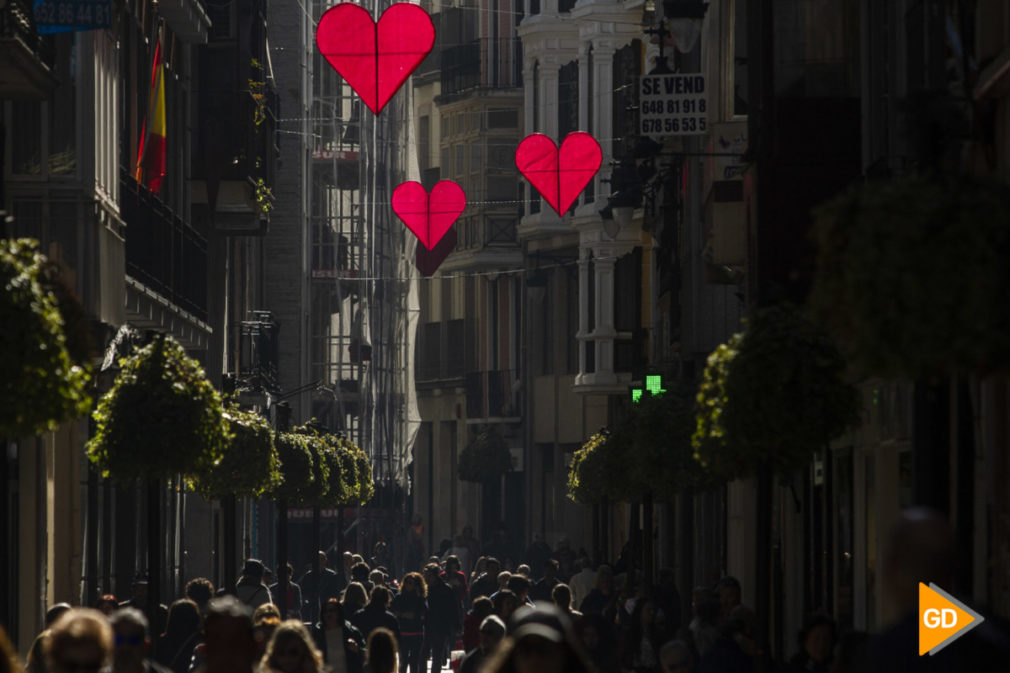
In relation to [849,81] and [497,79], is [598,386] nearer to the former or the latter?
[497,79]

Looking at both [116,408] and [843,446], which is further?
[843,446]

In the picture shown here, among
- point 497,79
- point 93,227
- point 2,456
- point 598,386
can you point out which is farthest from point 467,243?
point 2,456

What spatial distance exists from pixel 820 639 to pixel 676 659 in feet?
5.33

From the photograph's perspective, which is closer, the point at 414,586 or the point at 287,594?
the point at 414,586

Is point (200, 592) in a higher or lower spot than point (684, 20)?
lower

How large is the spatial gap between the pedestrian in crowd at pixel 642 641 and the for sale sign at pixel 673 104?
8.17 m

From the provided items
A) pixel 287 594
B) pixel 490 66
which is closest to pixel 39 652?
pixel 287 594

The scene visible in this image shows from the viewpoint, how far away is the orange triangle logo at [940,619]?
7191 millimetres

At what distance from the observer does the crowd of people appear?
7.82 metres

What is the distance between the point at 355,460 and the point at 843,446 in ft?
55.7

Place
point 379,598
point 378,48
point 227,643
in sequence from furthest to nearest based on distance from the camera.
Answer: point 378,48, point 379,598, point 227,643

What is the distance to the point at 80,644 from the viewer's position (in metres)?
8.02

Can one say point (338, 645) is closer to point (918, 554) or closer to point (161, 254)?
point (918, 554)

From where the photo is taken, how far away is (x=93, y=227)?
23172 mm
